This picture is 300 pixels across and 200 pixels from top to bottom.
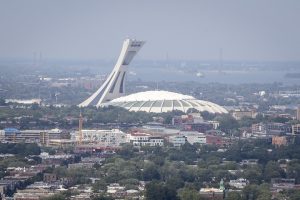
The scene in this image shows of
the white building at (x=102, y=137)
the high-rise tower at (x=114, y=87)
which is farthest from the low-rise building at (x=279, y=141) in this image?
the high-rise tower at (x=114, y=87)

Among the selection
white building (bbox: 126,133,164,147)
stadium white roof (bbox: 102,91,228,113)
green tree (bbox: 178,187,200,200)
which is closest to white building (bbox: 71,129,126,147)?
white building (bbox: 126,133,164,147)

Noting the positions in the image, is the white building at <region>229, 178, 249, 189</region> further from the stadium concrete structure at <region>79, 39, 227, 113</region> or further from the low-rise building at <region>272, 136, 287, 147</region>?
the stadium concrete structure at <region>79, 39, 227, 113</region>

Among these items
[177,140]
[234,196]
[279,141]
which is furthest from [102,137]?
[234,196]

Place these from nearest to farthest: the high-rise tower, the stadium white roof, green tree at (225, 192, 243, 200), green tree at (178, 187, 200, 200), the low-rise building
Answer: green tree at (178, 187, 200, 200) < green tree at (225, 192, 243, 200) < the low-rise building < the stadium white roof < the high-rise tower

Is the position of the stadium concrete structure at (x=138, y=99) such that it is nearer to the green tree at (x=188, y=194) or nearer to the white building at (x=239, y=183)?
the white building at (x=239, y=183)

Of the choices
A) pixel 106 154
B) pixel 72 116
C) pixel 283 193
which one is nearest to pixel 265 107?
pixel 72 116
